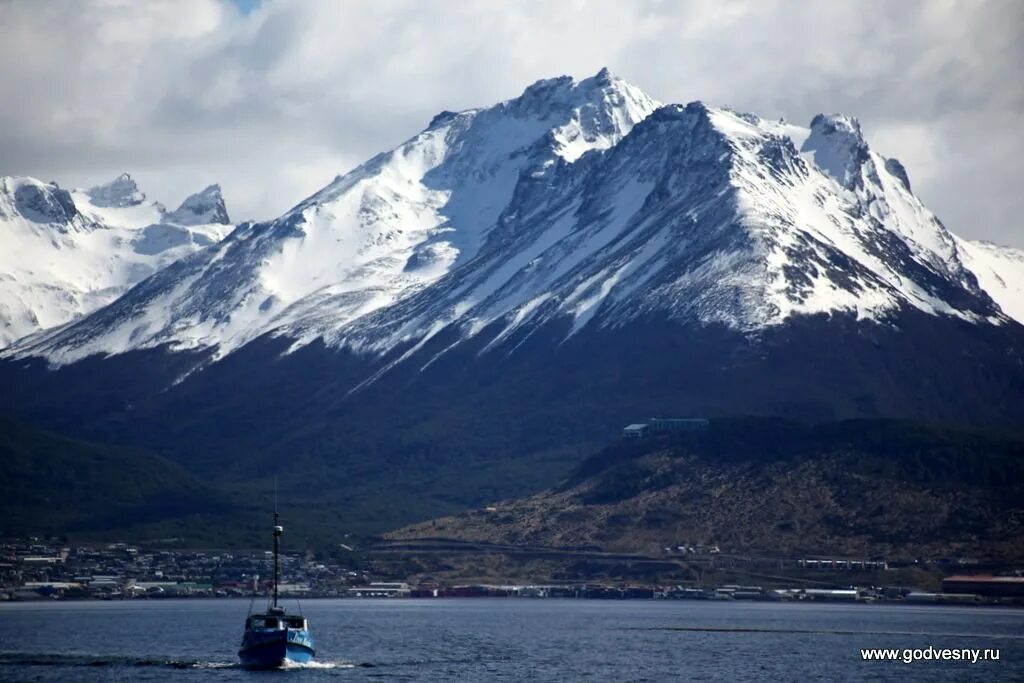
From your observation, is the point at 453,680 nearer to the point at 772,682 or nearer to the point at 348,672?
the point at 348,672

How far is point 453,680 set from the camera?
191000 mm

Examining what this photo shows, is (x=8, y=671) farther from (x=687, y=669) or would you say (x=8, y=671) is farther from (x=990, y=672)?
(x=990, y=672)

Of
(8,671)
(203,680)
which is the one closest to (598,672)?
(203,680)

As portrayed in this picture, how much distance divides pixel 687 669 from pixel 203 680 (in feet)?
136

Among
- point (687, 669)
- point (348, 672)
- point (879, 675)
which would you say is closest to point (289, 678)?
point (348, 672)

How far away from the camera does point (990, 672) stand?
19588 centimetres

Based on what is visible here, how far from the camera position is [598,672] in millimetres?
197000

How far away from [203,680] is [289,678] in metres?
7.17

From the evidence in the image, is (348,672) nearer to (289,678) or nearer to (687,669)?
(289,678)

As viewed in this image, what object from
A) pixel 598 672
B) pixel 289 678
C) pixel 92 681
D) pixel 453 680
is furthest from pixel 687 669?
pixel 92 681

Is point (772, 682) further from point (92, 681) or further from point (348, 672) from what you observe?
point (92, 681)

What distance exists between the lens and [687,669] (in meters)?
200

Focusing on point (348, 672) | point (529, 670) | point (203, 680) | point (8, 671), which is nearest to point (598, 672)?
point (529, 670)

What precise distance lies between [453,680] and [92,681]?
1156 inches
